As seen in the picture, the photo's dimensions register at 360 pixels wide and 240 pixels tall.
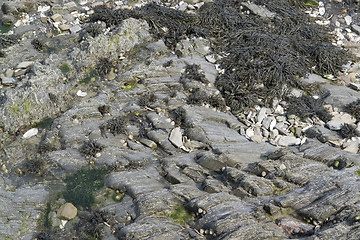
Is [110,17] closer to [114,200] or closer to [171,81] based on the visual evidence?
[171,81]

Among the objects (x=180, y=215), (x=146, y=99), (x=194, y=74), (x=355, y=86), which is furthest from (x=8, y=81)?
(x=355, y=86)

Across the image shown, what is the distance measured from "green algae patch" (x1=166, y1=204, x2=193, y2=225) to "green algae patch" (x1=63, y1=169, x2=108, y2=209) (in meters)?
2.34

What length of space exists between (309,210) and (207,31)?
35.4 ft

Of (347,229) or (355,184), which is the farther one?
(355,184)

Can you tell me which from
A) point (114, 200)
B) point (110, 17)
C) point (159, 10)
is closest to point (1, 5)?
point (110, 17)

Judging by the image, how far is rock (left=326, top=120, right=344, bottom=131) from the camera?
46.3ft

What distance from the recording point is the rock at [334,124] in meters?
14.1

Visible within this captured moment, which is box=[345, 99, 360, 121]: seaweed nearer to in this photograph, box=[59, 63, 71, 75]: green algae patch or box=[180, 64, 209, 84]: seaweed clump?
box=[180, 64, 209, 84]: seaweed clump

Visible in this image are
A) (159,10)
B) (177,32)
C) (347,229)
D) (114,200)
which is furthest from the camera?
(159,10)

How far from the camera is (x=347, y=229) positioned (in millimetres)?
8453

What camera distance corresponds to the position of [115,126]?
12.9m

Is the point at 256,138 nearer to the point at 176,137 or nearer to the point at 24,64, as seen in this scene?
the point at 176,137

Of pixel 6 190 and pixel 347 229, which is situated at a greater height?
pixel 347 229

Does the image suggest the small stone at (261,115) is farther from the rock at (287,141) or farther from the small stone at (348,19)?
the small stone at (348,19)
